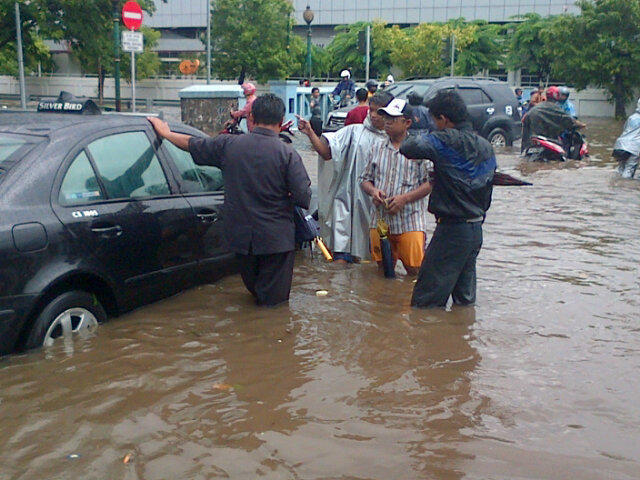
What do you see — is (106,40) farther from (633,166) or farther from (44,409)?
(44,409)

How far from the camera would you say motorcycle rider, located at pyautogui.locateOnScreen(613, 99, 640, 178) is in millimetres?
13703

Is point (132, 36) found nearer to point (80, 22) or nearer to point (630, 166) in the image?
point (80, 22)

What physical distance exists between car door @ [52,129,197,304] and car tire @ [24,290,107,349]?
227 millimetres

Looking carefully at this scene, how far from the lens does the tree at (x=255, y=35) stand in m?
44.5

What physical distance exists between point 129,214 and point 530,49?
43.9 m

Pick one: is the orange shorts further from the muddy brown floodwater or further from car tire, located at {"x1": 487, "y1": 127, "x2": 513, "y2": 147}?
car tire, located at {"x1": 487, "y1": 127, "x2": 513, "y2": 147}

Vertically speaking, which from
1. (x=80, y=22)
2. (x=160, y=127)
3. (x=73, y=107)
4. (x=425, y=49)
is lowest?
(x=160, y=127)

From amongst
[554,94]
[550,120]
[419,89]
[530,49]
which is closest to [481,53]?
[530,49]

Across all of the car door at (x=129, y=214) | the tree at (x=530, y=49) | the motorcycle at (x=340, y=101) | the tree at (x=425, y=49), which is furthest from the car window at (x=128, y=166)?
the tree at (x=530, y=49)

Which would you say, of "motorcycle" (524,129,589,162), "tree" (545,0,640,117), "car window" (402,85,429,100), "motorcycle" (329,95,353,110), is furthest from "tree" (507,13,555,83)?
"motorcycle" (524,129,589,162)

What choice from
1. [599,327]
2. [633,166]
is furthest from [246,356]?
[633,166]

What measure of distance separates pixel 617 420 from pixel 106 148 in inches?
137

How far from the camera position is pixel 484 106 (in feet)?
60.3

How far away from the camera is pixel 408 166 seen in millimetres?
6355
